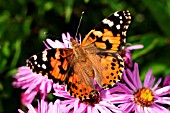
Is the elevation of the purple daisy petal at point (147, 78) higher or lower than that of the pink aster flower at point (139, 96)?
higher

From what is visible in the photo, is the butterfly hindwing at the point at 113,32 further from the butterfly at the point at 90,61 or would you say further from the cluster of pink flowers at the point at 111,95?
the cluster of pink flowers at the point at 111,95

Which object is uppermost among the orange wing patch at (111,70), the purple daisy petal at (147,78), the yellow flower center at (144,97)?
the orange wing patch at (111,70)

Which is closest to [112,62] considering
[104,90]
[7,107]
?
[104,90]

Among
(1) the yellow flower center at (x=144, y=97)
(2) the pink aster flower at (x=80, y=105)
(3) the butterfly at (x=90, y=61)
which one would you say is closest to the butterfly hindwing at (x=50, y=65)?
(3) the butterfly at (x=90, y=61)

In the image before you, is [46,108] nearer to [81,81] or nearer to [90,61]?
[81,81]

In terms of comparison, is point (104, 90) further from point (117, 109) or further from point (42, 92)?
point (42, 92)

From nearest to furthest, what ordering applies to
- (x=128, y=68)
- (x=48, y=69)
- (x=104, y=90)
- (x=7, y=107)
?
(x=48, y=69)
(x=104, y=90)
(x=128, y=68)
(x=7, y=107)

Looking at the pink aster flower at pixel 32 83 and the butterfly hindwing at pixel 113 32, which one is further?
the pink aster flower at pixel 32 83

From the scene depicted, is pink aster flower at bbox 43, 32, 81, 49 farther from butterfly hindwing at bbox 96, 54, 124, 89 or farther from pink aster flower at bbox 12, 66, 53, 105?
butterfly hindwing at bbox 96, 54, 124, 89
